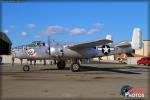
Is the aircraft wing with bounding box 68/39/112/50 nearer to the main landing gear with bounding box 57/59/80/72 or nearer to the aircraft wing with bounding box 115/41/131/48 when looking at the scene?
the main landing gear with bounding box 57/59/80/72

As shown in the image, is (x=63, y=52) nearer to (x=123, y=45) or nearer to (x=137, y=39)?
(x=123, y=45)

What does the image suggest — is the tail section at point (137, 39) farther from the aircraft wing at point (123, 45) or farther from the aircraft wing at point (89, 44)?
the aircraft wing at point (89, 44)

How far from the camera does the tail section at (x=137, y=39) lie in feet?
130

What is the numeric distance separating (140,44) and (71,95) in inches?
1085

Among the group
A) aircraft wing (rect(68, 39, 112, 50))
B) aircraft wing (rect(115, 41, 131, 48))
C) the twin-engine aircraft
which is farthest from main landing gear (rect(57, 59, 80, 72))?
aircraft wing (rect(115, 41, 131, 48))

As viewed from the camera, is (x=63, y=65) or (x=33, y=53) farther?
(x=63, y=65)

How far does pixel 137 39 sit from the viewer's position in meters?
40.2

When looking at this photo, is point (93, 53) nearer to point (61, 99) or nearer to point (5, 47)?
point (61, 99)

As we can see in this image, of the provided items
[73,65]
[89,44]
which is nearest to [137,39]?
[89,44]

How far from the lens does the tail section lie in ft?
130

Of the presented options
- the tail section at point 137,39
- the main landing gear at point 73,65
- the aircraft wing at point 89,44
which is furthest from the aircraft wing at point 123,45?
the main landing gear at point 73,65

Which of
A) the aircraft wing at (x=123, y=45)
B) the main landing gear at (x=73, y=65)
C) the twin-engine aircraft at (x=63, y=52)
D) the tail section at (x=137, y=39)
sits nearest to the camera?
the main landing gear at (x=73, y=65)

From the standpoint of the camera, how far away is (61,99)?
12609mm

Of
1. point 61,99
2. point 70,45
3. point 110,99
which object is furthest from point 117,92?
point 70,45
